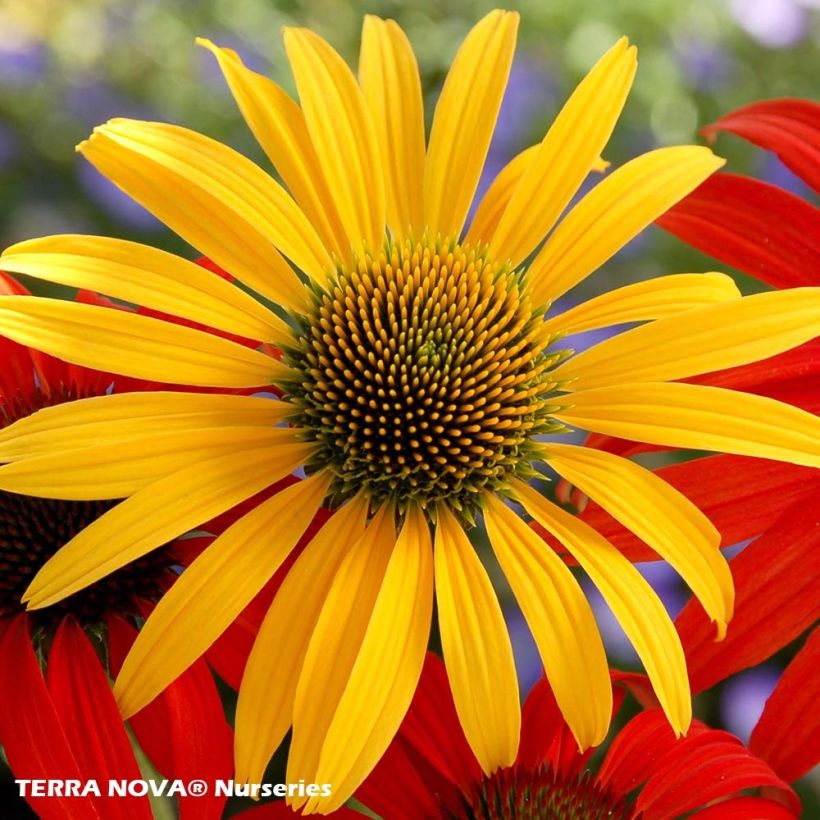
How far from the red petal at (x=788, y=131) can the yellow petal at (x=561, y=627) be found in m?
0.35

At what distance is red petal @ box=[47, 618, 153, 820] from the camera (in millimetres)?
655

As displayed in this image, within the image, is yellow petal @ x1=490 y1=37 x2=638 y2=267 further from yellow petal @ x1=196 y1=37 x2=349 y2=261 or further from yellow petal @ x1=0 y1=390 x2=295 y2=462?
yellow petal @ x1=0 y1=390 x2=295 y2=462

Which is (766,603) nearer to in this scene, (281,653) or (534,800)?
(534,800)

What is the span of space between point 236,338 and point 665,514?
11.7 inches

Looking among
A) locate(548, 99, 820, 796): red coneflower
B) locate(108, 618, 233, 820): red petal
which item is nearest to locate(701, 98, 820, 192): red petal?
locate(548, 99, 820, 796): red coneflower

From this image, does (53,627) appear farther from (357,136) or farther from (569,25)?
(569,25)

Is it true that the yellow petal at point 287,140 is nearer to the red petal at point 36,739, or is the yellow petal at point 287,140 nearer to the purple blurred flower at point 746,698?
the red petal at point 36,739

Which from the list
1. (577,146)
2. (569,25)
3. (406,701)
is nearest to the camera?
(406,701)

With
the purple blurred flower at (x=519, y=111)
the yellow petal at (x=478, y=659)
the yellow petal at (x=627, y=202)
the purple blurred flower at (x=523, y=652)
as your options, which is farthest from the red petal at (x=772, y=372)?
the purple blurred flower at (x=519, y=111)

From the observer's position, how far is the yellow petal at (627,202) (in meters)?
0.72

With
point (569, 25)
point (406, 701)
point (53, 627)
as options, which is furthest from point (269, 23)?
point (406, 701)

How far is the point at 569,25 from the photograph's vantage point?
1.96 metres

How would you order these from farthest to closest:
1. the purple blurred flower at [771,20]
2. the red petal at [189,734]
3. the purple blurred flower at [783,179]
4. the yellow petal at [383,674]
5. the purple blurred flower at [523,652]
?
the purple blurred flower at [771,20]
the purple blurred flower at [783,179]
the purple blurred flower at [523,652]
the red petal at [189,734]
the yellow petal at [383,674]

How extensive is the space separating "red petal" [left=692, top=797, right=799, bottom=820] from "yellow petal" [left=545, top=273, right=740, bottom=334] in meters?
0.32
